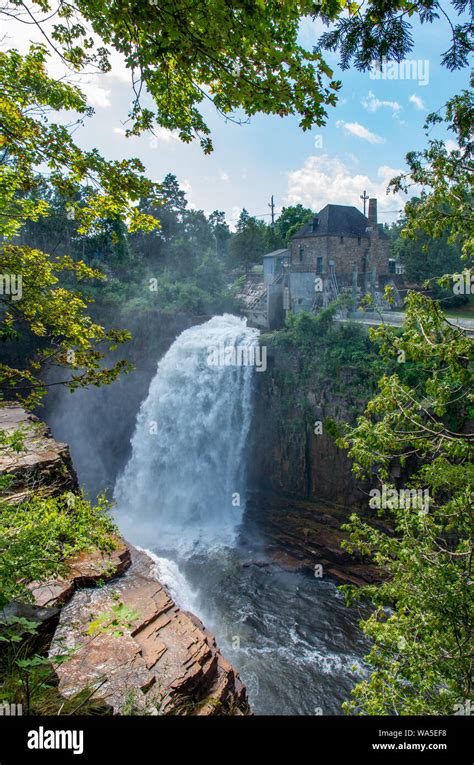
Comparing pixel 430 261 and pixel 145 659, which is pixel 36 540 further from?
pixel 430 261

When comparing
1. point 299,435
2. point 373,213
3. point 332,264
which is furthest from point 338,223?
point 299,435

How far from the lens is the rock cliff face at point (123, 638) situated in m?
5.98

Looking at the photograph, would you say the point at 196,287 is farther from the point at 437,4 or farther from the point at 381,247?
the point at 437,4

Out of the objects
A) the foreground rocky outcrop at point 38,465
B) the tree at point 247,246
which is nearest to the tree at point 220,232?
the tree at point 247,246

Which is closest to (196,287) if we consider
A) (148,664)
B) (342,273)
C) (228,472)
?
(342,273)

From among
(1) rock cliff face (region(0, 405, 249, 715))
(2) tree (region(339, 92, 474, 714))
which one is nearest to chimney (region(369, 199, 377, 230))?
(2) tree (region(339, 92, 474, 714))

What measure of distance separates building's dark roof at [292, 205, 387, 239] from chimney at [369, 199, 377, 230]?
0.56m

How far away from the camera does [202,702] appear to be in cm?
727

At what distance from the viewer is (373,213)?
90.9 feet

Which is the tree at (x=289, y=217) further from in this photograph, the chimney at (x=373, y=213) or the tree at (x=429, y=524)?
the tree at (x=429, y=524)

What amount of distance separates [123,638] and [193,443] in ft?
54.0

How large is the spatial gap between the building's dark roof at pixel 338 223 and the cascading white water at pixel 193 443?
933 cm

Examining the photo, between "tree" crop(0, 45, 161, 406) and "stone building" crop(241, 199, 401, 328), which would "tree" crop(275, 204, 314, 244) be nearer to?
"stone building" crop(241, 199, 401, 328)

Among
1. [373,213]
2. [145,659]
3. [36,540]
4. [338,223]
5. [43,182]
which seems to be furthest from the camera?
[338,223]
